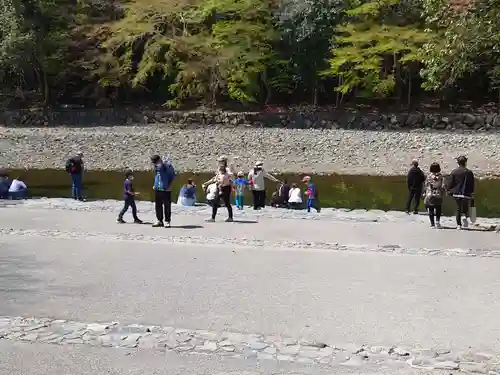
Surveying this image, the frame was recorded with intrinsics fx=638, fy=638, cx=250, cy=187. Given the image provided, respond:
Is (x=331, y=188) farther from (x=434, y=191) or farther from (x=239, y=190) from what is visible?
(x=434, y=191)

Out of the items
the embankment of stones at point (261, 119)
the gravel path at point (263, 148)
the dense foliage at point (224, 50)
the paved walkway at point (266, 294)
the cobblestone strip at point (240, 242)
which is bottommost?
the paved walkway at point (266, 294)

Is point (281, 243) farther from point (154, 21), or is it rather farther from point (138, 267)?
point (154, 21)

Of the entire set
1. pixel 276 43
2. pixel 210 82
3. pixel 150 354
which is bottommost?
pixel 150 354

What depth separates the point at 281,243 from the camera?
11.5 m

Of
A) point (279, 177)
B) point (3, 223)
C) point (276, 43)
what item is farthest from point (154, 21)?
point (3, 223)

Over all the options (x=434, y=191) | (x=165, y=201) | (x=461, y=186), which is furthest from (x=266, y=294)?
(x=461, y=186)

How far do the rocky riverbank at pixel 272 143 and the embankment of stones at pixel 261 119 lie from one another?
7 cm

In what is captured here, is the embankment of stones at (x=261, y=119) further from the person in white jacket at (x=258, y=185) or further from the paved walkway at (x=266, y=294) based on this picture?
the paved walkway at (x=266, y=294)

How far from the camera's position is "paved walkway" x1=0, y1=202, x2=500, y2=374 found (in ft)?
20.0

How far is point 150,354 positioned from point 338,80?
40947 mm

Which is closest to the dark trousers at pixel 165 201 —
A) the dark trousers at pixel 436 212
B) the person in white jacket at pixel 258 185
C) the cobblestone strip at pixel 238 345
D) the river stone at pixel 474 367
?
the person in white jacket at pixel 258 185

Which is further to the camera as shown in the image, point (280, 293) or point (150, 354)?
point (280, 293)

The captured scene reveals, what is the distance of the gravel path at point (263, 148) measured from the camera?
102 ft

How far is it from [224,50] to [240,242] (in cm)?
3082
